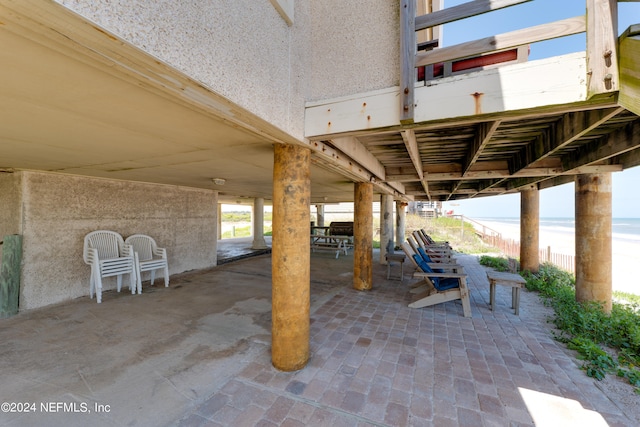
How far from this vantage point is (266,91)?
6.83 ft

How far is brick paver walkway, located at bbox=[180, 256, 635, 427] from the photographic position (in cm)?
212

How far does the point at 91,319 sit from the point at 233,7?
4.88 meters

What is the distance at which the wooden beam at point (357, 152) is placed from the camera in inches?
130

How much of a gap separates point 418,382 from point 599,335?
310 cm

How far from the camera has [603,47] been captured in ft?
5.48

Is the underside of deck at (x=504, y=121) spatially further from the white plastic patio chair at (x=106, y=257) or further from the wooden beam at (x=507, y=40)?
the white plastic patio chair at (x=106, y=257)

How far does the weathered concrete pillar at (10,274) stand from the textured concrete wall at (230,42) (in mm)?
5357

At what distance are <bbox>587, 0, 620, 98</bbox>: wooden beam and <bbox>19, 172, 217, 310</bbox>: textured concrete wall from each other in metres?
7.53

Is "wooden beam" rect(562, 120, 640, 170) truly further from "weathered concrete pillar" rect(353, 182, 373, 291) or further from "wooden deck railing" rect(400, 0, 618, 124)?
"weathered concrete pillar" rect(353, 182, 373, 291)

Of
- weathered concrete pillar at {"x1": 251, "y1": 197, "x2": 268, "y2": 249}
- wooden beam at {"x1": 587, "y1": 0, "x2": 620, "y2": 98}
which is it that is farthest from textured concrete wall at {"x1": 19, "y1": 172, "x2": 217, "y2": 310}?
wooden beam at {"x1": 587, "y1": 0, "x2": 620, "y2": 98}

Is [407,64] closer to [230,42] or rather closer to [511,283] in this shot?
[230,42]

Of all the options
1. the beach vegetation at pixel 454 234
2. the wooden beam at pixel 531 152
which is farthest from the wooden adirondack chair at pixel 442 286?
the beach vegetation at pixel 454 234

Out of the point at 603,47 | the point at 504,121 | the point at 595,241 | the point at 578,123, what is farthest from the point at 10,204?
the point at 595,241

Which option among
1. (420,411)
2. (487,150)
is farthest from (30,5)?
(487,150)
